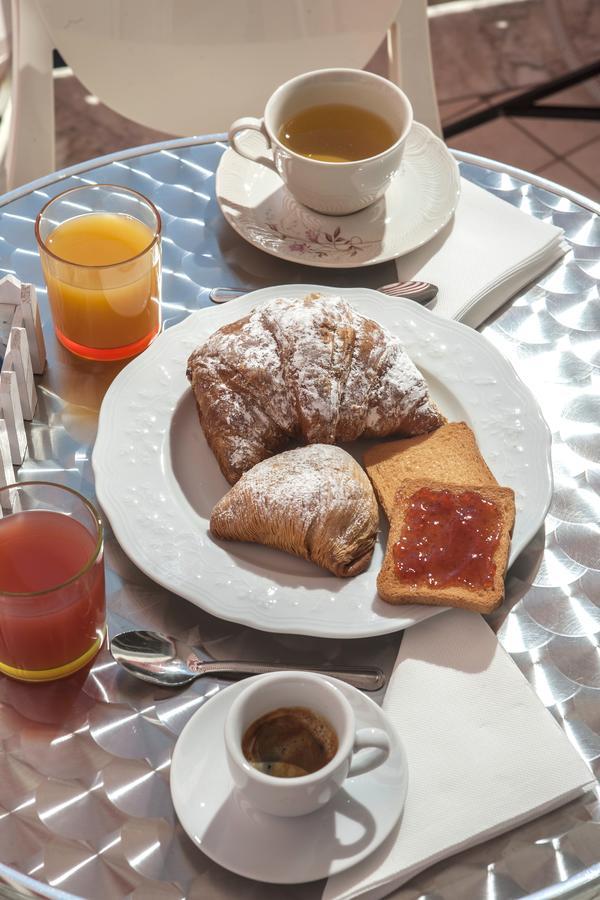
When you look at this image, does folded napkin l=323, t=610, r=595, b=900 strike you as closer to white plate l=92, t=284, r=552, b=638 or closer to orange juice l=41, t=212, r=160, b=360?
white plate l=92, t=284, r=552, b=638

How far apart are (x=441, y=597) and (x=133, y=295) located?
535mm

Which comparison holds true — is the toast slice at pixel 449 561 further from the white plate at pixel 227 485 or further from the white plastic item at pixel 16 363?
the white plastic item at pixel 16 363

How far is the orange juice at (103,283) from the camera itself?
1.19 metres

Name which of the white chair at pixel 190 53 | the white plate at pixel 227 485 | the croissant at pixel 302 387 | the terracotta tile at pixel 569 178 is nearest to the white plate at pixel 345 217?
the white plate at pixel 227 485

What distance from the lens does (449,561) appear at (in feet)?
3.28

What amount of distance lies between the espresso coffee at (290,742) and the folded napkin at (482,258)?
2.09 ft

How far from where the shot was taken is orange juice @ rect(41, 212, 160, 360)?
1.19 metres

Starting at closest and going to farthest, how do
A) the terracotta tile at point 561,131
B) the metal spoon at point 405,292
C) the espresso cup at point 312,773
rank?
the espresso cup at point 312,773
the metal spoon at point 405,292
the terracotta tile at point 561,131

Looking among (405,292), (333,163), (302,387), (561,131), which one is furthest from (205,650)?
(561,131)

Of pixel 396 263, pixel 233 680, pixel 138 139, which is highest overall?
pixel 396 263

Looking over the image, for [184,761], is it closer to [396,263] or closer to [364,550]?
[364,550]

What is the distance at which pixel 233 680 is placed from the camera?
3.15ft

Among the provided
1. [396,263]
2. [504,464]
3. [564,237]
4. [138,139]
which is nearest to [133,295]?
[396,263]

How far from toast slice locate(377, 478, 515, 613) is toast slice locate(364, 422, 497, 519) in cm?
2
